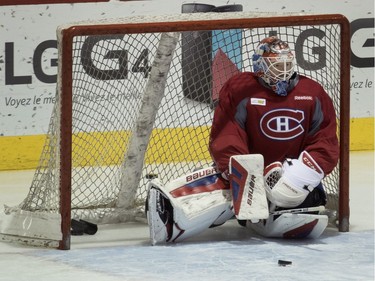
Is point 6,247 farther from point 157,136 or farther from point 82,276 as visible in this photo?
point 157,136

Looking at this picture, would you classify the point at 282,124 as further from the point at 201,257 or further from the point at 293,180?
the point at 201,257

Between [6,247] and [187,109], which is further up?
[187,109]

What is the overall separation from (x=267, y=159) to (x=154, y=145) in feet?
2.94

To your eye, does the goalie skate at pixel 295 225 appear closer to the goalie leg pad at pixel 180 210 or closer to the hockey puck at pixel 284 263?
the goalie leg pad at pixel 180 210

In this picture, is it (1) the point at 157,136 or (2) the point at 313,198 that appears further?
(1) the point at 157,136

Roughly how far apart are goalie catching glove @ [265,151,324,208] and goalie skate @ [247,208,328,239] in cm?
6

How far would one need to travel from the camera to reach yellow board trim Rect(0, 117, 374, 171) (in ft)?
20.3

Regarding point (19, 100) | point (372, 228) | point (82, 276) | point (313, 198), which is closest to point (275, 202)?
point (313, 198)

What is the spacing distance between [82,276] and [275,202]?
0.92 metres

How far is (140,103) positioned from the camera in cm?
595

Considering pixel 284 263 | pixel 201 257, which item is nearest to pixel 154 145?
pixel 201 257

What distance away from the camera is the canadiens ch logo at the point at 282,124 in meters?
5.44

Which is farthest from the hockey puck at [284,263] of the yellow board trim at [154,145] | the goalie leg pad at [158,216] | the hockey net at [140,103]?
the yellow board trim at [154,145]

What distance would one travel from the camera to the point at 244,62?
6.18 meters
